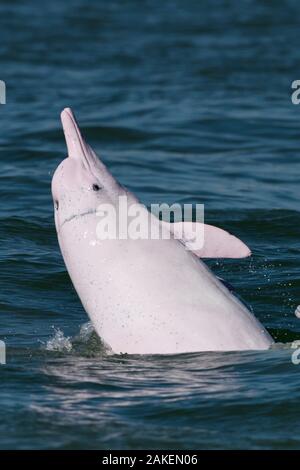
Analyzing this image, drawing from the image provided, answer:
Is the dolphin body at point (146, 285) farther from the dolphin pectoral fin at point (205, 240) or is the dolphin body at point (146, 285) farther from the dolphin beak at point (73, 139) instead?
the dolphin beak at point (73, 139)

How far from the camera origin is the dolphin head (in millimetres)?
10359

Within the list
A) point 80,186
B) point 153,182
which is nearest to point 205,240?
point 80,186

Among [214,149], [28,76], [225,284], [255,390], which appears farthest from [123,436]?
[28,76]

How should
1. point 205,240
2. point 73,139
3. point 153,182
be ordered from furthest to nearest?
point 153,182
point 73,139
point 205,240

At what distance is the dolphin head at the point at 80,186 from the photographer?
10359 mm

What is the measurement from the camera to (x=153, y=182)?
17.9m

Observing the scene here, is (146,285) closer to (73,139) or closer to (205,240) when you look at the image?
(205,240)

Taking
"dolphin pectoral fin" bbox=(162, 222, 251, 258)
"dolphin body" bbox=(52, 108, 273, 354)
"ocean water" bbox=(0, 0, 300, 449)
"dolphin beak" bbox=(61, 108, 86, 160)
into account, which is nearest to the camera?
"ocean water" bbox=(0, 0, 300, 449)

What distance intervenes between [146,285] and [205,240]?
790 mm

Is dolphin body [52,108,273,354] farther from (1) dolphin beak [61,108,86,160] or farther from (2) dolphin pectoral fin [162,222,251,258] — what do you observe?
(1) dolphin beak [61,108,86,160]

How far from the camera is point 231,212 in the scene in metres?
16.1

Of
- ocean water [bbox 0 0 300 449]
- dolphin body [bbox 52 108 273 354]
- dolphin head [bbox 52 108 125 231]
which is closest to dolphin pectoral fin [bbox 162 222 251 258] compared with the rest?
dolphin body [bbox 52 108 273 354]

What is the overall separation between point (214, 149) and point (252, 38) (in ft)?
41.9

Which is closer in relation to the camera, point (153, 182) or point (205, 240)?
point (205, 240)
